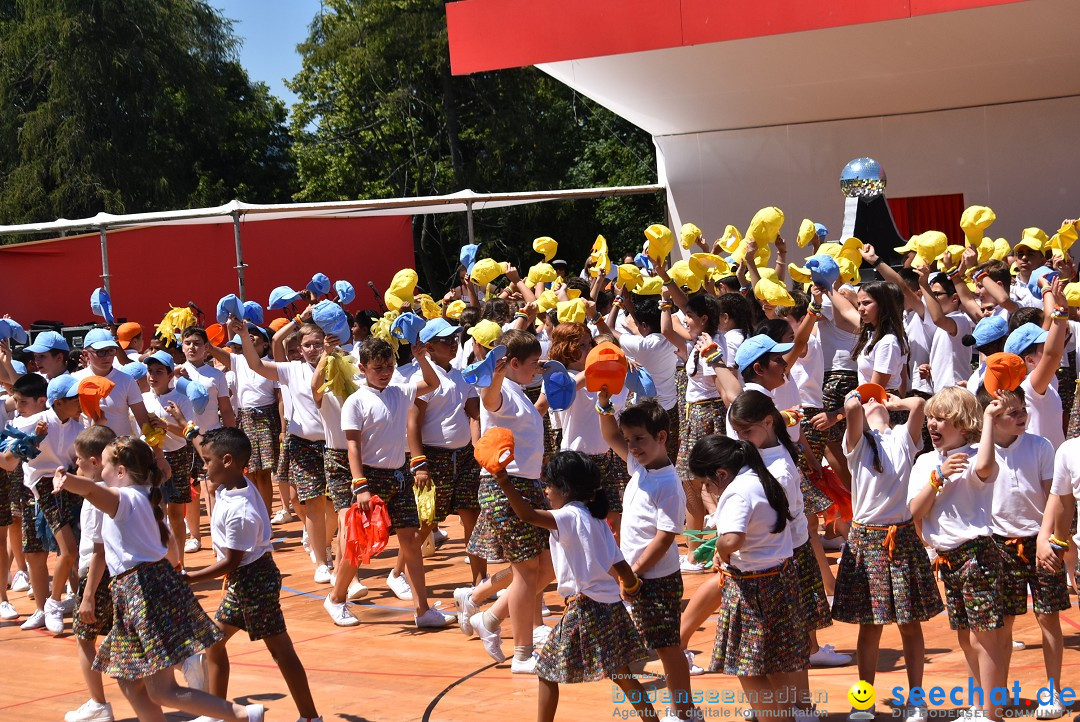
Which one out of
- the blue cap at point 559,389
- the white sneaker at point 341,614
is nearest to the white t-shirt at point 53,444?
the white sneaker at point 341,614

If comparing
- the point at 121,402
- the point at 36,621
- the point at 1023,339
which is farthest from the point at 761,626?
the point at 36,621

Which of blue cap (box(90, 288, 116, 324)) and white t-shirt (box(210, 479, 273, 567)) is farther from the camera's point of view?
blue cap (box(90, 288, 116, 324))

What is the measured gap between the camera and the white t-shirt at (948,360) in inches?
316

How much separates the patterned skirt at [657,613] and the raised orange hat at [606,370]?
844 mm

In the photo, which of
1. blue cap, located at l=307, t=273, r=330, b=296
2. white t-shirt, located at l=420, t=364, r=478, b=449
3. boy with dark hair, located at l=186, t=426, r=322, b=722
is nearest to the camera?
boy with dark hair, located at l=186, t=426, r=322, b=722

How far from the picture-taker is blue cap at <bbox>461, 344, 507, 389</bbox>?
6.24 m

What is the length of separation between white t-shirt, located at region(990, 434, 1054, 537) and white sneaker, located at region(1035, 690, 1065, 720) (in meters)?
0.70

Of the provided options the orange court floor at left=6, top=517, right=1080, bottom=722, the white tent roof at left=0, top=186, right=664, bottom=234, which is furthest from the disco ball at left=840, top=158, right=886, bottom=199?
the orange court floor at left=6, top=517, right=1080, bottom=722

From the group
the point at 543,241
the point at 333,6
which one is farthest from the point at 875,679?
the point at 333,6

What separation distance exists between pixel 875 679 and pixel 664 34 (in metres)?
11.1

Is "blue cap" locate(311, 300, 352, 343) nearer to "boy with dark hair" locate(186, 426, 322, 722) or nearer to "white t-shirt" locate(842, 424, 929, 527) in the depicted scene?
"boy with dark hair" locate(186, 426, 322, 722)

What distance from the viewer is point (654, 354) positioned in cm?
823

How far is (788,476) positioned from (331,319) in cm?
413

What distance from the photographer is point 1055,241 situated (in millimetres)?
8711
